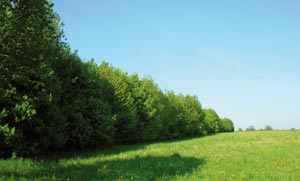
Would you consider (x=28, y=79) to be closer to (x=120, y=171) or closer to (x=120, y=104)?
(x=120, y=171)

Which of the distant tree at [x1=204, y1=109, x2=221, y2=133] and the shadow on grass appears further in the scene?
the distant tree at [x1=204, y1=109, x2=221, y2=133]

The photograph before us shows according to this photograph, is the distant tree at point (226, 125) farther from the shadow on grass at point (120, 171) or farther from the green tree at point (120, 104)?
the shadow on grass at point (120, 171)

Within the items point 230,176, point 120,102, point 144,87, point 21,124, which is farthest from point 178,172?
point 144,87

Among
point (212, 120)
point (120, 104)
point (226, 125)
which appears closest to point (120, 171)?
point (120, 104)

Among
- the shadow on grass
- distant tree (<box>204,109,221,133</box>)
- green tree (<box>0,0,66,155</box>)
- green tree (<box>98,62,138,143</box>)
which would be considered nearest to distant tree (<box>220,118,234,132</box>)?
Result: distant tree (<box>204,109,221,133</box>)

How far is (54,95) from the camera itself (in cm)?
2355

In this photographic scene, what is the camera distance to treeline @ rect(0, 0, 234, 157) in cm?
1344

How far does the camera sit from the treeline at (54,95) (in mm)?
13438

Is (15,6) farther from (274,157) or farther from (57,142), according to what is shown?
(274,157)

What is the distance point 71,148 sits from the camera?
101 feet

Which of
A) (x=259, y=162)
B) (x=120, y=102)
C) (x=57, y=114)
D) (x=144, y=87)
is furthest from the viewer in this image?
(x=144, y=87)

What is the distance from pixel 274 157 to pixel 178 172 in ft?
31.3

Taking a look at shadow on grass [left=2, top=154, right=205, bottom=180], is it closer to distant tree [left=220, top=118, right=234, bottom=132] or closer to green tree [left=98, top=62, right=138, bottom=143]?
green tree [left=98, top=62, right=138, bottom=143]

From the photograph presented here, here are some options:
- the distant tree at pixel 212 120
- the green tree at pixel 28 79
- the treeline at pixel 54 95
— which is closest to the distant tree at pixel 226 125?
the distant tree at pixel 212 120
